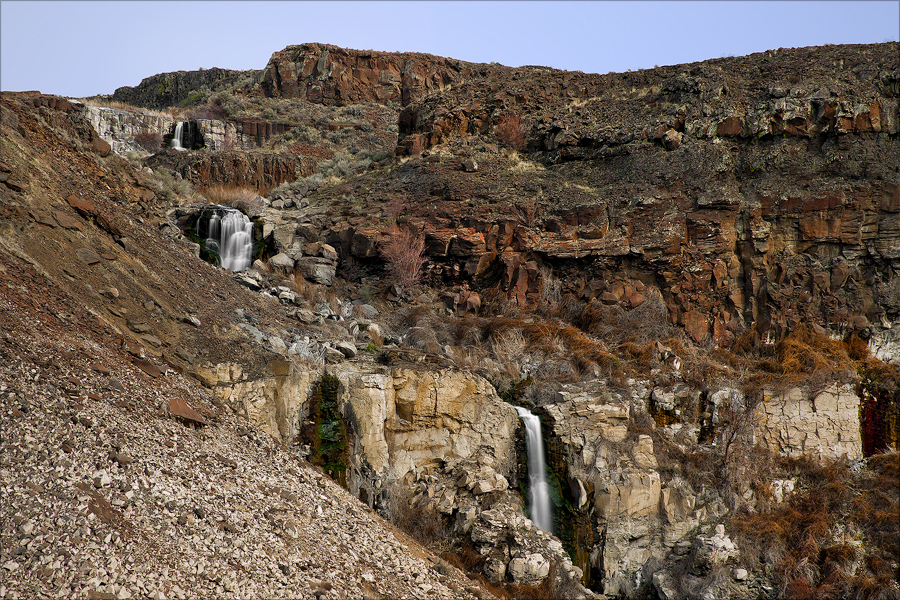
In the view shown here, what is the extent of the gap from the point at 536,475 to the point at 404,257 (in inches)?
411

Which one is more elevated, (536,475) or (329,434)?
(329,434)

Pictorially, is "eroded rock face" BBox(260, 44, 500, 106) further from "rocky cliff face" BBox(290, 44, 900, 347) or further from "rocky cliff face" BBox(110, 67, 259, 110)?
"rocky cliff face" BBox(290, 44, 900, 347)

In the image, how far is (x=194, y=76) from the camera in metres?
58.1

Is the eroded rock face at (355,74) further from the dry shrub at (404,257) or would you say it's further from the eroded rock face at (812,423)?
the eroded rock face at (812,423)

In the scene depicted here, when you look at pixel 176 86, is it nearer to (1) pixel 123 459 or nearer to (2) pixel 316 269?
(2) pixel 316 269

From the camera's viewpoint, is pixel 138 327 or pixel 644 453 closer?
pixel 138 327

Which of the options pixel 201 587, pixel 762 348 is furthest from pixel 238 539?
pixel 762 348

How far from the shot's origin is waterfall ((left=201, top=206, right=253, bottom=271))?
2611 cm

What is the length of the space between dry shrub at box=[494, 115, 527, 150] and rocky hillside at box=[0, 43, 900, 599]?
0.11 metres

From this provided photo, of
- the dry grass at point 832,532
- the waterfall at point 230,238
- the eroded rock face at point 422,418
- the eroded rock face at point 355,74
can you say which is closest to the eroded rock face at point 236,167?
the waterfall at point 230,238

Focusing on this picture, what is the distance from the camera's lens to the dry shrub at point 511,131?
32.2m

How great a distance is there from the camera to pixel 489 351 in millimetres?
22766

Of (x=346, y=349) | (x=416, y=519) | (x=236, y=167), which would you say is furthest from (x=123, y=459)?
(x=236, y=167)

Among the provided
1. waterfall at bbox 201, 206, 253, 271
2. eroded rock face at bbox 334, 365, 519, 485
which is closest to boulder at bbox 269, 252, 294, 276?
waterfall at bbox 201, 206, 253, 271
